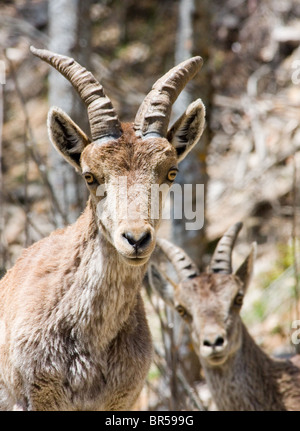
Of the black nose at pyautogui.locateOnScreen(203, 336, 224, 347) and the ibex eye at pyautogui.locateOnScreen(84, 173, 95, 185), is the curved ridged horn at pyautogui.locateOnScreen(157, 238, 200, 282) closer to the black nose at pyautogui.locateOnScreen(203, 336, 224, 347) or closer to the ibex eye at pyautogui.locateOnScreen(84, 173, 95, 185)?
the black nose at pyautogui.locateOnScreen(203, 336, 224, 347)

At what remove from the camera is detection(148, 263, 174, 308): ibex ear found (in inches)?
302

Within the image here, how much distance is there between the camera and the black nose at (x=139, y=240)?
13.9 feet

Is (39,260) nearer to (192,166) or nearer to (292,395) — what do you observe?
(292,395)

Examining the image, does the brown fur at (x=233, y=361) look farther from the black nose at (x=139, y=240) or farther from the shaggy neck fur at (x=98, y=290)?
the black nose at (x=139, y=240)

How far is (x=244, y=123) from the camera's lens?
16141 millimetres

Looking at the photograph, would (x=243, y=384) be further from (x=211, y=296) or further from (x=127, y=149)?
(x=127, y=149)

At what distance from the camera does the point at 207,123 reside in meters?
9.37

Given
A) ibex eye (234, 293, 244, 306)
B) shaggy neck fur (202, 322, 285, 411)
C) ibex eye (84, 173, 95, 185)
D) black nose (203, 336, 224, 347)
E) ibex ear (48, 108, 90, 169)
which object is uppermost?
ibex ear (48, 108, 90, 169)

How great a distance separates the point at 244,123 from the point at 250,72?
1.62 m

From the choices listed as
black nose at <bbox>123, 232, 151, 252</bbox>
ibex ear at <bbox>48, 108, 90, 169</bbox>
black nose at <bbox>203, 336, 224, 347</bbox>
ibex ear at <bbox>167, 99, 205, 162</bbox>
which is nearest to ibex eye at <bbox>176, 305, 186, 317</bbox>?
black nose at <bbox>203, 336, 224, 347</bbox>

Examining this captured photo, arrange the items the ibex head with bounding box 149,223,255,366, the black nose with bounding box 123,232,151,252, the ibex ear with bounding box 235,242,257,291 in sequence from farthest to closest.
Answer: the ibex ear with bounding box 235,242,257,291 < the ibex head with bounding box 149,223,255,366 < the black nose with bounding box 123,232,151,252

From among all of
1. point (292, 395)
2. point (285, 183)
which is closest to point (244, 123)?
point (285, 183)

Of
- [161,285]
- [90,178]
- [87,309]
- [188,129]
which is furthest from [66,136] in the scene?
[161,285]

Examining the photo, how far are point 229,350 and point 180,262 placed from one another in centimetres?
118
